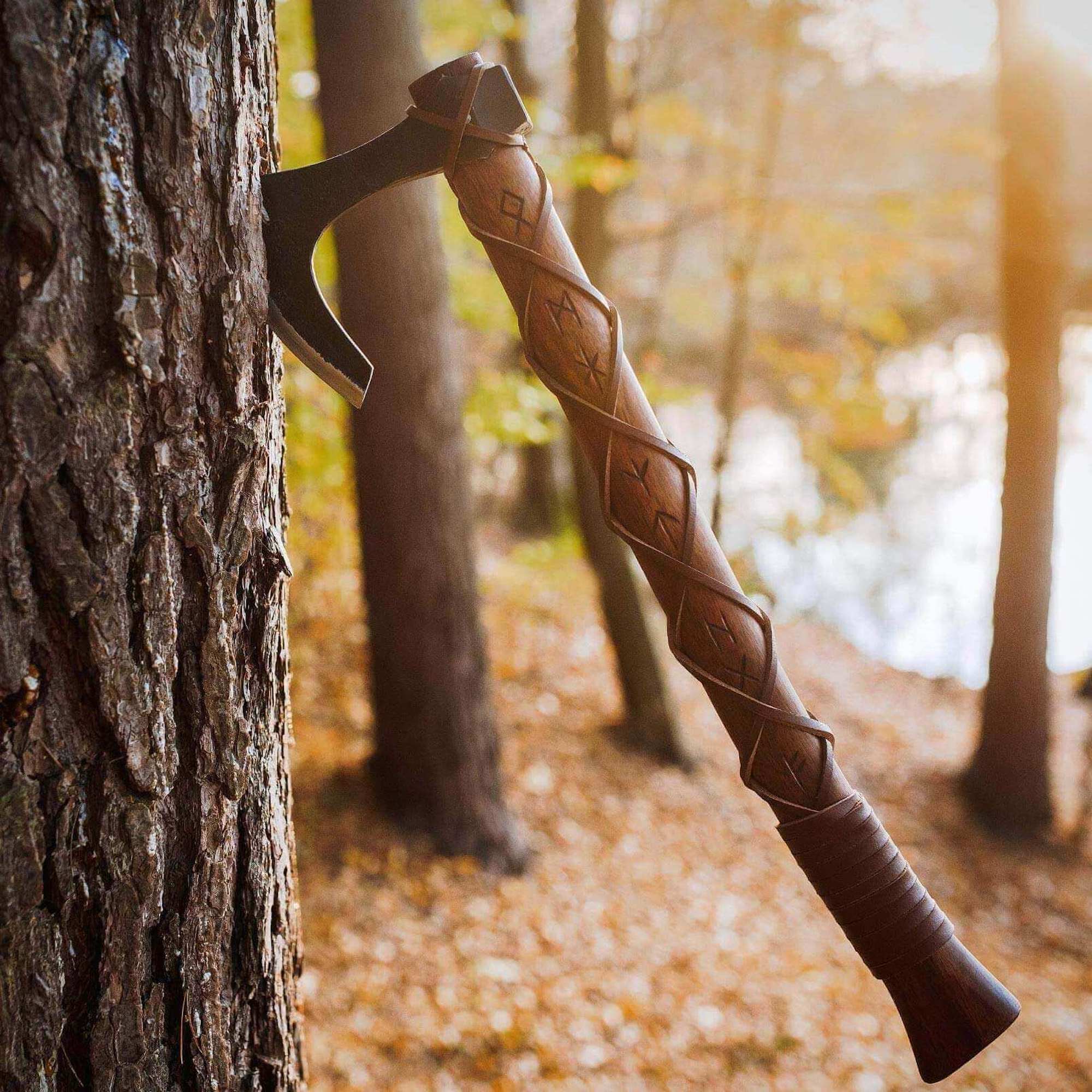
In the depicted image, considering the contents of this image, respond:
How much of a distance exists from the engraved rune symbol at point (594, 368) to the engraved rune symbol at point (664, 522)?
A: 161 millimetres

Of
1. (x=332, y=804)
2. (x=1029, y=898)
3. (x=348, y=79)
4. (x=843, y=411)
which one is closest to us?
(x=348, y=79)

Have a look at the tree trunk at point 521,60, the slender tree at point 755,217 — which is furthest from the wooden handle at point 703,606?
the tree trunk at point 521,60

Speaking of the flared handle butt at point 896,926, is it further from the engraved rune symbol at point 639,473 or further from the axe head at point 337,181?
the axe head at point 337,181

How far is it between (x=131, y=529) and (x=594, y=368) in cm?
54

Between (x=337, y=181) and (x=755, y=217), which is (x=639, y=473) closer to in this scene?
(x=337, y=181)

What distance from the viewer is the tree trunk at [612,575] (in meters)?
5.42

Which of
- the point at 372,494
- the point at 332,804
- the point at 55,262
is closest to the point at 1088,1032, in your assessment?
the point at 332,804

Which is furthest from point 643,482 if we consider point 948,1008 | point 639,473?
point 948,1008

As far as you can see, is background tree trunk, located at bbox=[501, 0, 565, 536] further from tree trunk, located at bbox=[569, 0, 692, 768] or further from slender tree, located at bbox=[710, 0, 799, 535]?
tree trunk, located at bbox=[569, 0, 692, 768]

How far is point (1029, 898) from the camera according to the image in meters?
5.16

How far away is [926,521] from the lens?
1353cm

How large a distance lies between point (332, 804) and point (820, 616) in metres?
8.17

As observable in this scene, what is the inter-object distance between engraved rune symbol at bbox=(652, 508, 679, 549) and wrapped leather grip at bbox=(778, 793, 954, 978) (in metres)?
0.39

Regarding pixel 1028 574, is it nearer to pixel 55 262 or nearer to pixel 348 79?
pixel 348 79
